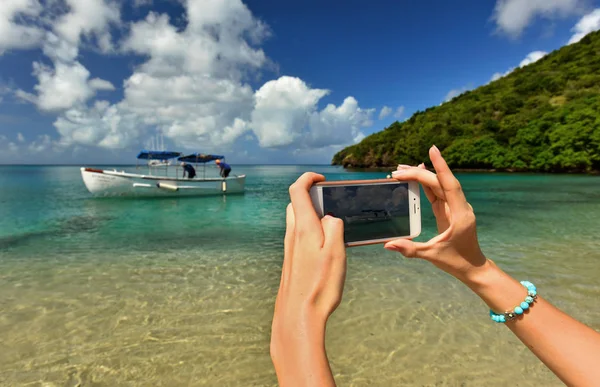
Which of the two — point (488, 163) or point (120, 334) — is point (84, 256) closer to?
point (120, 334)

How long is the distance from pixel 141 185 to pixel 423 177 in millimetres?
26294

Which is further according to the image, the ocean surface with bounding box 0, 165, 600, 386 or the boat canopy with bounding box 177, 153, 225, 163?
the boat canopy with bounding box 177, 153, 225, 163

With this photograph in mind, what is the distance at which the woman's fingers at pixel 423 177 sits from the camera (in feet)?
4.47

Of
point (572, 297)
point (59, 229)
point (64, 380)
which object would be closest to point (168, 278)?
point (64, 380)

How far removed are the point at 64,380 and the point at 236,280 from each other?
3267 mm

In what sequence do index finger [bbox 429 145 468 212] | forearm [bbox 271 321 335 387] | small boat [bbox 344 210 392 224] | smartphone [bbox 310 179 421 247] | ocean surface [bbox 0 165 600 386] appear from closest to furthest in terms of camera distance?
forearm [bbox 271 321 335 387]
index finger [bbox 429 145 468 212]
smartphone [bbox 310 179 421 247]
small boat [bbox 344 210 392 224]
ocean surface [bbox 0 165 600 386]

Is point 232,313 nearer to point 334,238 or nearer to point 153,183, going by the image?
point 334,238

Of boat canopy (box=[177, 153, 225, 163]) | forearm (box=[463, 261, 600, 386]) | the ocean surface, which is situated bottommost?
the ocean surface

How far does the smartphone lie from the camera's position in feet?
4.80

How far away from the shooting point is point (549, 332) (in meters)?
1.13

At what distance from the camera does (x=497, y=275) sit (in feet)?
4.25

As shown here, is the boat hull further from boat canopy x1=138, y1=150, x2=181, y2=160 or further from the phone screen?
the phone screen

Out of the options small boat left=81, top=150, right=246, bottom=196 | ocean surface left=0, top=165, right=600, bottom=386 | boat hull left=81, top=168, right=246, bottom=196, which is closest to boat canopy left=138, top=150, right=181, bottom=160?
small boat left=81, top=150, right=246, bottom=196

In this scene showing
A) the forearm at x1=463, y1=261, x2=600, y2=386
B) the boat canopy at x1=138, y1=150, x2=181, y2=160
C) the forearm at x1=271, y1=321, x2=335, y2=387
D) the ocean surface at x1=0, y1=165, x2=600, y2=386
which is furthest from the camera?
the boat canopy at x1=138, y1=150, x2=181, y2=160
